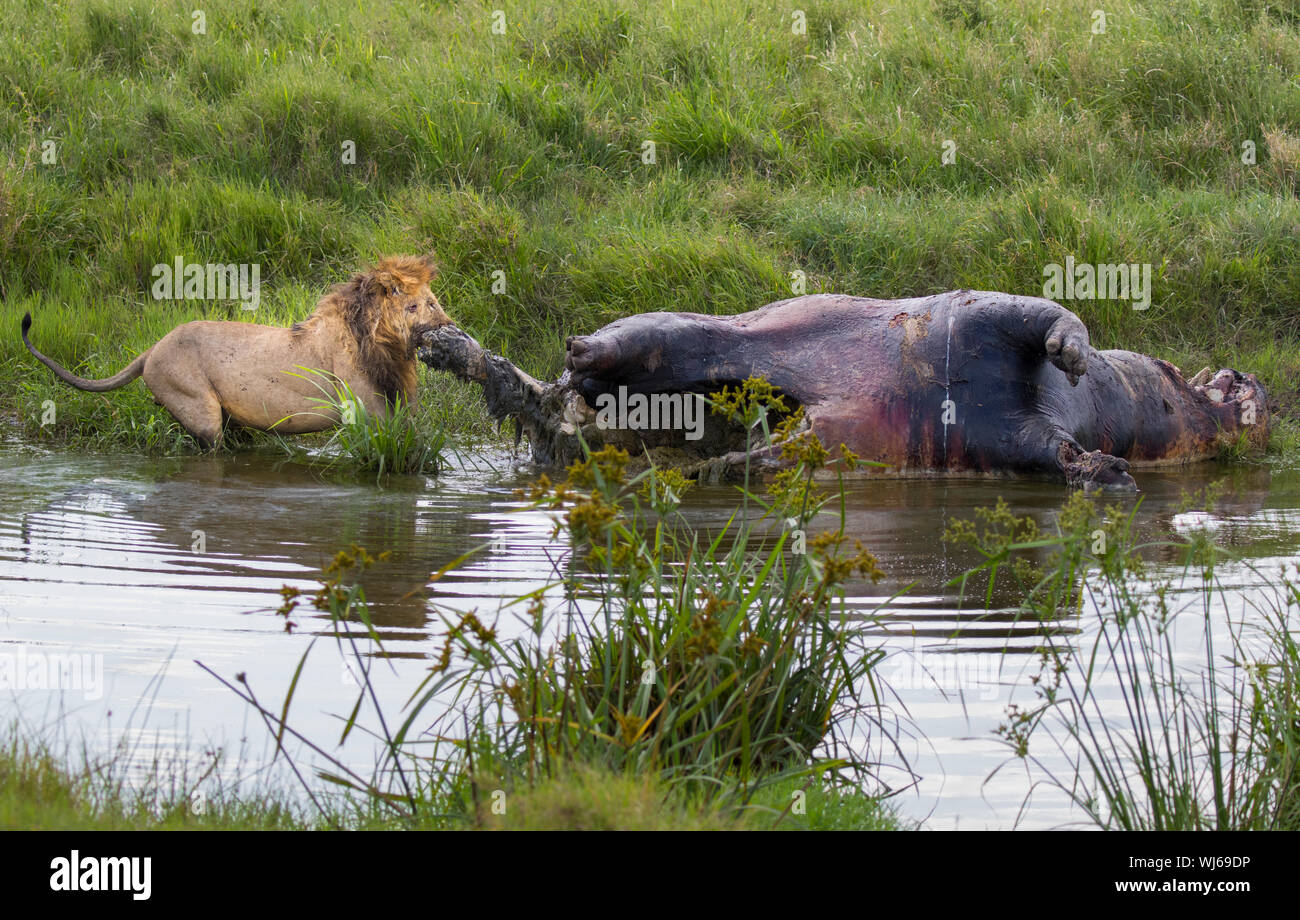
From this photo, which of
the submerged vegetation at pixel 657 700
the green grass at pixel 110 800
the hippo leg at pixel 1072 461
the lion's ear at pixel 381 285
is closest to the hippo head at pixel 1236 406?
the hippo leg at pixel 1072 461

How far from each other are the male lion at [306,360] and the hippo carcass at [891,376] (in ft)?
3.47

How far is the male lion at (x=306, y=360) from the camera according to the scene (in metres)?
7.36

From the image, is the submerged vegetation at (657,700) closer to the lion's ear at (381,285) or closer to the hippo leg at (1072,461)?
the hippo leg at (1072,461)

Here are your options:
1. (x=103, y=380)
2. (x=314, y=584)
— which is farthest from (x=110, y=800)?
(x=103, y=380)

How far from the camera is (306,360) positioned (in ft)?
24.5

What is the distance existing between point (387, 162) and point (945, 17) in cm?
523

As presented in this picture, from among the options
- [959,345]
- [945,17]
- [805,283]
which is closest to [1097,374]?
[959,345]

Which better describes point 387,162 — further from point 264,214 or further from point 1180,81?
point 1180,81

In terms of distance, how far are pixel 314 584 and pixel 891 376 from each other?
9.72 ft

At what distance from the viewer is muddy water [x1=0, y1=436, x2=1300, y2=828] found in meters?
3.37

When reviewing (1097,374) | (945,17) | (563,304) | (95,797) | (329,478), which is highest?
(945,17)

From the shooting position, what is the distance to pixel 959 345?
6.52m

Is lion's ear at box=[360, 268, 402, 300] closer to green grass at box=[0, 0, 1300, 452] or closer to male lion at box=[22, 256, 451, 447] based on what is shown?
male lion at box=[22, 256, 451, 447]

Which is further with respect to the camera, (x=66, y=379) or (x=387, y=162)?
(x=387, y=162)
